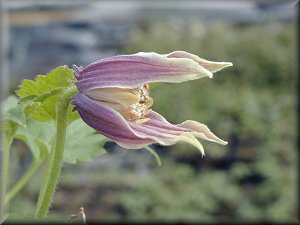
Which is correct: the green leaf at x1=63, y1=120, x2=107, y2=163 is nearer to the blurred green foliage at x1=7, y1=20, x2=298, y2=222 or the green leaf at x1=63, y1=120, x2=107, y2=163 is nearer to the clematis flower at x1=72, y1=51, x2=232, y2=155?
the clematis flower at x1=72, y1=51, x2=232, y2=155

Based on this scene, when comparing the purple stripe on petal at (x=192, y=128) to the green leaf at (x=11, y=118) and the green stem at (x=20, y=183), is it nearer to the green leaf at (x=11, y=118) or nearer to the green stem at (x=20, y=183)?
the green leaf at (x=11, y=118)

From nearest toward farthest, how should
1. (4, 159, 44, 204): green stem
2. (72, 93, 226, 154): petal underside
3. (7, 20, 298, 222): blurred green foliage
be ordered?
(72, 93, 226, 154): petal underside → (4, 159, 44, 204): green stem → (7, 20, 298, 222): blurred green foliage

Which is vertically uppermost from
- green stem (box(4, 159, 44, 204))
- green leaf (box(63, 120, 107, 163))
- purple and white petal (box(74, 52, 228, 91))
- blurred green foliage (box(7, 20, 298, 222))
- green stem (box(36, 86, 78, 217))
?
purple and white petal (box(74, 52, 228, 91))

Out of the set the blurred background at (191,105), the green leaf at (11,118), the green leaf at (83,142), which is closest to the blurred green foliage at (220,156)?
the blurred background at (191,105)

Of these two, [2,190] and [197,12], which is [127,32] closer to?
[197,12]

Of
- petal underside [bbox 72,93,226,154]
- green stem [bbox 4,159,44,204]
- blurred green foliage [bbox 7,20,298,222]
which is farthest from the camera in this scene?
blurred green foliage [bbox 7,20,298,222]

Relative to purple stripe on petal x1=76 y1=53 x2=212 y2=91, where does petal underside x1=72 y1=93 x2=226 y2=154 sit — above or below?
below

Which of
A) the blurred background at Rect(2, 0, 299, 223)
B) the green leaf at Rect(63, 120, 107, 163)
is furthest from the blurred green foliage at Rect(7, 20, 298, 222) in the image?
the green leaf at Rect(63, 120, 107, 163)
